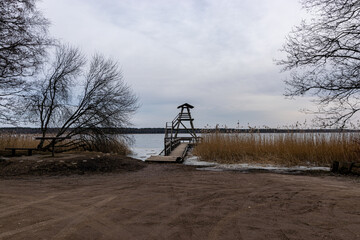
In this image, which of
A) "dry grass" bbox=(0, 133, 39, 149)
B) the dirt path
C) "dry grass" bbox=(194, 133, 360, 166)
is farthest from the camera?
"dry grass" bbox=(0, 133, 39, 149)

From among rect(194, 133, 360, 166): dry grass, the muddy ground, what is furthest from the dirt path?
rect(194, 133, 360, 166): dry grass

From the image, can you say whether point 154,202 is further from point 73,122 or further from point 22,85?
point 73,122

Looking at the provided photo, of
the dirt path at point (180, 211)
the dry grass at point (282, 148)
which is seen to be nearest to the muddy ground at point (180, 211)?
the dirt path at point (180, 211)

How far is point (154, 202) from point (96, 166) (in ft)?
18.7

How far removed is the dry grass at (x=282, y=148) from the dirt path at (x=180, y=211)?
16.5ft

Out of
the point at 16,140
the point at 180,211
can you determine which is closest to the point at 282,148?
the point at 180,211

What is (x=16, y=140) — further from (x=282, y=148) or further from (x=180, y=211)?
(x=180, y=211)

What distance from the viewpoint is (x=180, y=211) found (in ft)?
14.3

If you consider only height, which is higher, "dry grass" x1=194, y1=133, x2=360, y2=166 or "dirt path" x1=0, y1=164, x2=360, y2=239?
"dry grass" x1=194, y1=133, x2=360, y2=166

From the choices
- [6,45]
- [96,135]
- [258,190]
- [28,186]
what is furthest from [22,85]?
[258,190]

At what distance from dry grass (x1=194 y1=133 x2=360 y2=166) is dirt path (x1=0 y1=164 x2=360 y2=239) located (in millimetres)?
5042

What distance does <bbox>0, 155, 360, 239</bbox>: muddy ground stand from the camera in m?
3.42

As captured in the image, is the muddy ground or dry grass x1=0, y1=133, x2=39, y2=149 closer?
the muddy ground

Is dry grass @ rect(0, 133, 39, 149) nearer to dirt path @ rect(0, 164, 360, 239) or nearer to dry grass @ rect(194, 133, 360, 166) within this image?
dirt path @ rect(0, 164, 360, 239)
